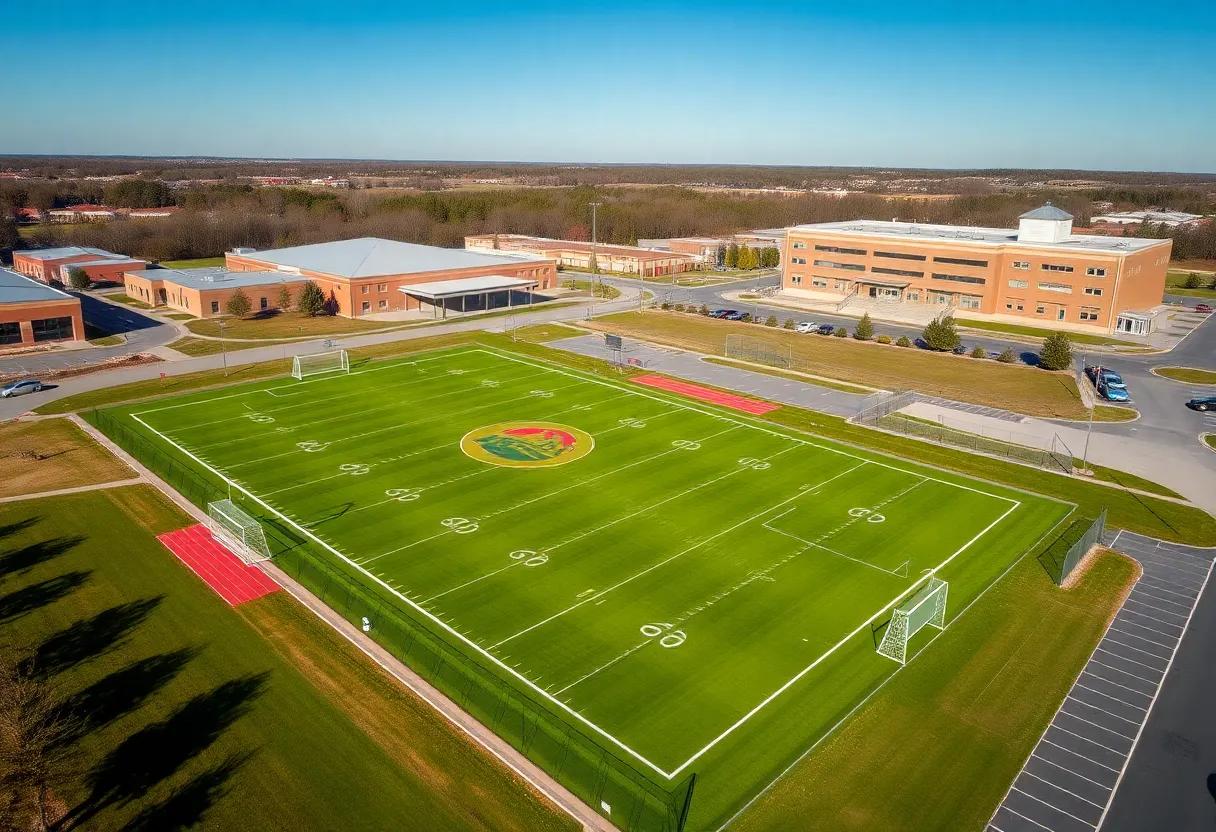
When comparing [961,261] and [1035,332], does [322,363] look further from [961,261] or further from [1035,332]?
[1035,332]

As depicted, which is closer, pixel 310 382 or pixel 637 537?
pixel 637 537

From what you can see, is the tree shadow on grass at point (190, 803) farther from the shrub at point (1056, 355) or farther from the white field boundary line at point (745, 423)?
the shrub at point (1056, 355)

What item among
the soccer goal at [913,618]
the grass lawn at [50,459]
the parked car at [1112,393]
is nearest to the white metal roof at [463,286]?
the grass lawn at [50,459]

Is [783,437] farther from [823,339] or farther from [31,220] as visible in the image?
[31,220]

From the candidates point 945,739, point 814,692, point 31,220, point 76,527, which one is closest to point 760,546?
point 814,692

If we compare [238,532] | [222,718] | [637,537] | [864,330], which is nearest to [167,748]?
[222,718]

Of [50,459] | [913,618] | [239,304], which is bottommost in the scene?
[913,618]
